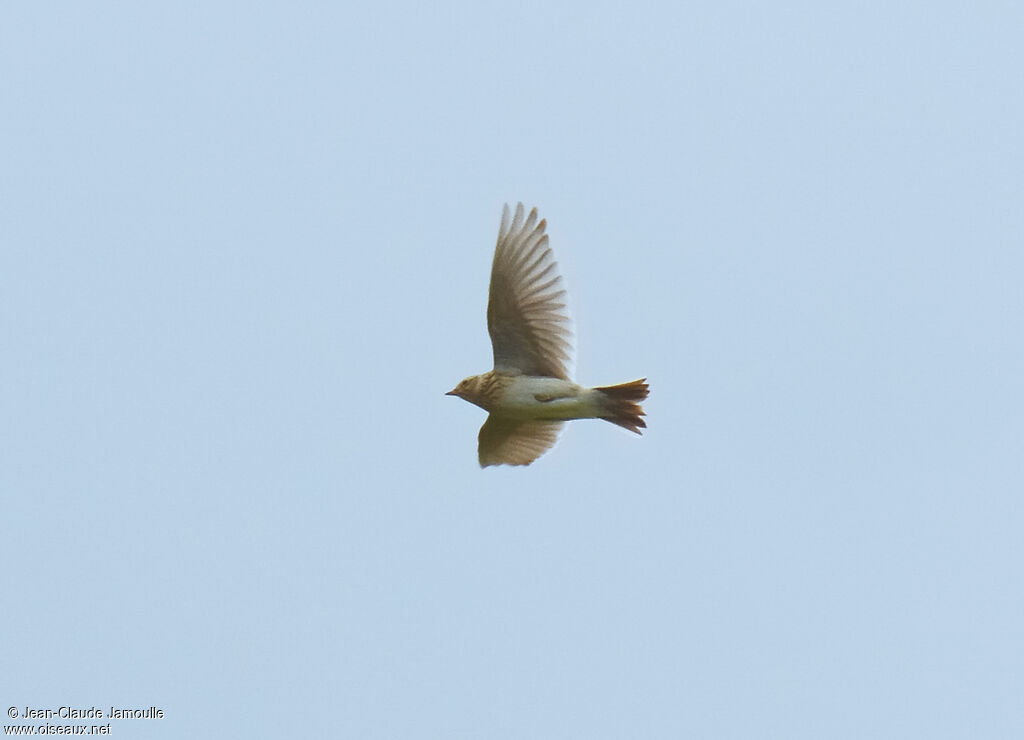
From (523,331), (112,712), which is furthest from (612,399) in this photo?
(112,712)

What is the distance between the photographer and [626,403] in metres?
13.7

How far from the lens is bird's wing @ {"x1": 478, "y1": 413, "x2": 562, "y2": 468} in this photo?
1489cm

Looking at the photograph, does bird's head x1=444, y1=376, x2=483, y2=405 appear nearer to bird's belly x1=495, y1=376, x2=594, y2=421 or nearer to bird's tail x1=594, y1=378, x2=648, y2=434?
bird's belly x1=495, y1=376, x2=594, y2=421

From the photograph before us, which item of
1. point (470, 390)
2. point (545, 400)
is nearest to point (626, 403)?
point (545, 400)

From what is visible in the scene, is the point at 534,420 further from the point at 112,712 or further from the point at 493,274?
the point at 112,712

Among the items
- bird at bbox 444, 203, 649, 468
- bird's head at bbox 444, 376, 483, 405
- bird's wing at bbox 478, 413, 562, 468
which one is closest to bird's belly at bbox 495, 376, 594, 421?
bird at bbox 444, 203, 649, 468

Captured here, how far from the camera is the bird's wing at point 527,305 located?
44.8 ft

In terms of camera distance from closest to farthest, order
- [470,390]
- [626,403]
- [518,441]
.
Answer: [626,403] < [470,390] < [518,441]

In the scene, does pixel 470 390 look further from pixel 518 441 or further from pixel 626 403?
pixel 626 403

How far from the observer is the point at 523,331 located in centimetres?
1402

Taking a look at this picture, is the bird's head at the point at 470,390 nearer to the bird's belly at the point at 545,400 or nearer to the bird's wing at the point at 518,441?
the bird's belly at the point at 545,400

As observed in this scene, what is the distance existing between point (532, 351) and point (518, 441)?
123 centimetres

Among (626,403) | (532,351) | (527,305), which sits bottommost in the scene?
(626,403)

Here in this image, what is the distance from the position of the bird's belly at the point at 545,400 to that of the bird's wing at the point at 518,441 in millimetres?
551
